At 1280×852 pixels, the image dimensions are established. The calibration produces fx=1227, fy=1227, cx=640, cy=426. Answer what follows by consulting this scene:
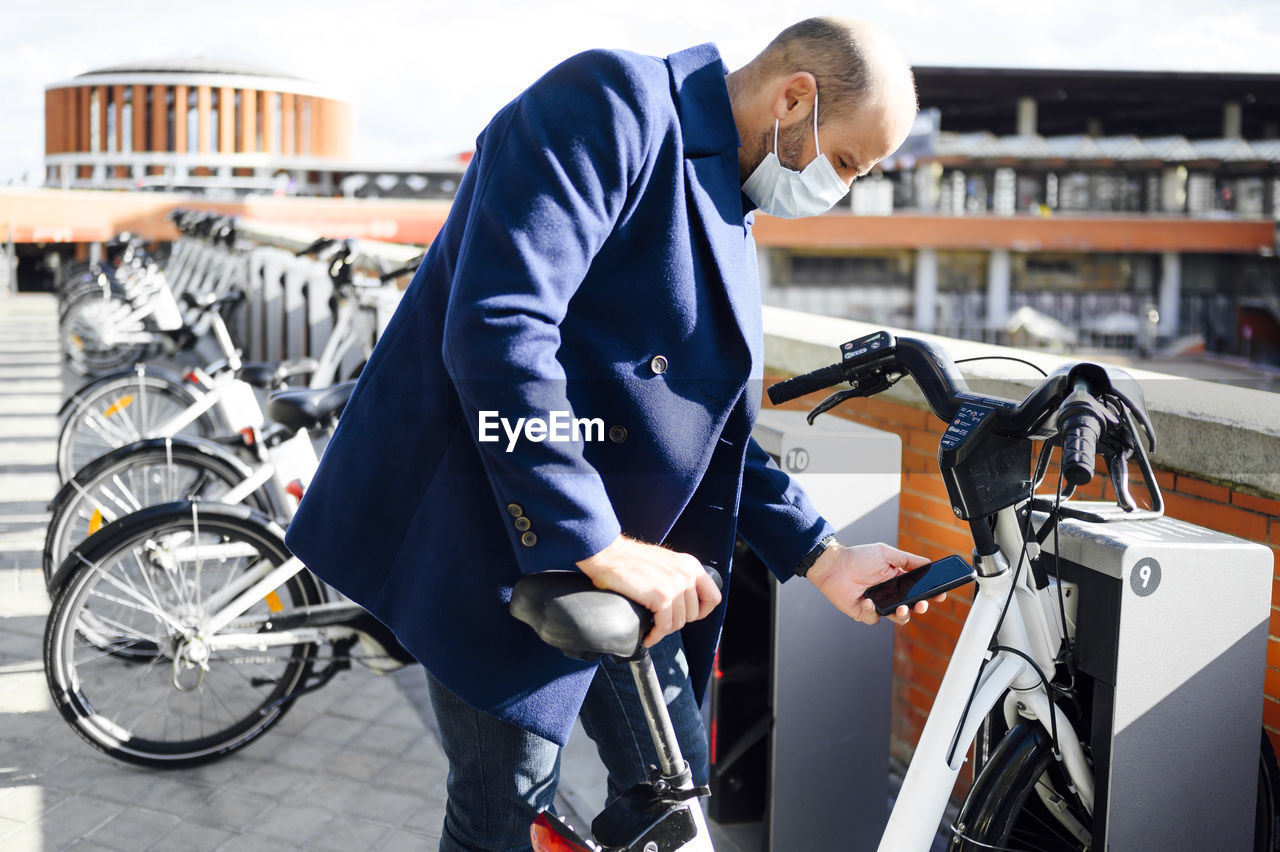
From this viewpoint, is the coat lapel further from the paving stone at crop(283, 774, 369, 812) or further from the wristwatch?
the paving stone at crop(283, 774, 369, 812)

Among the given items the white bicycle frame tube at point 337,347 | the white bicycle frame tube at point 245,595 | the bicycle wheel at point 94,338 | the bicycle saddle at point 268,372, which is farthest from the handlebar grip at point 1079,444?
the bicycle wheel at point 94,338

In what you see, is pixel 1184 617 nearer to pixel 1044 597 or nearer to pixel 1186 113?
pixel 1044 597

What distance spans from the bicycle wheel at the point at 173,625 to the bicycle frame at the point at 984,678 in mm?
2128

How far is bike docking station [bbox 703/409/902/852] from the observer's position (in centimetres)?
295

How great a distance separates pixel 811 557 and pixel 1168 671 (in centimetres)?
61

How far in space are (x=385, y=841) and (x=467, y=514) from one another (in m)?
1.83

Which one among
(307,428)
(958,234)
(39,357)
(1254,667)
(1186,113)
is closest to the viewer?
(1254,667)

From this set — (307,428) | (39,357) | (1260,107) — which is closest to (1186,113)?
(1260,107)

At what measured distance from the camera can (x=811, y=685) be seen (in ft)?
9.75

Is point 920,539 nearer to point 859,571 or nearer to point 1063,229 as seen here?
point 859,571

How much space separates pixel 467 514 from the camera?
1.64 m

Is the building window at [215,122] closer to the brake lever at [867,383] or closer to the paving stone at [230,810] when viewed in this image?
the paving stone at [230,810]

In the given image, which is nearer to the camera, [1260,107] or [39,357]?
[39,357]

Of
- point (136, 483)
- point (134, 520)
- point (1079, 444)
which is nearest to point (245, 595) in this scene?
point (134, 520)
